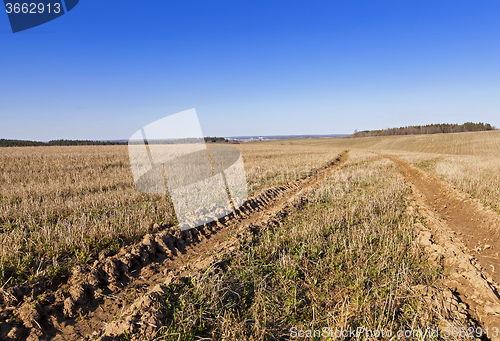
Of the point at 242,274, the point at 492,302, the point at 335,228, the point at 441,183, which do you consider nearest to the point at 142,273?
the point at 242,274

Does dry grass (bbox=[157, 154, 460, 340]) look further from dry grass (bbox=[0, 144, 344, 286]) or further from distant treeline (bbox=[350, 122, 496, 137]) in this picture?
distant treeline (bbox=[350, 122, 496, 137])

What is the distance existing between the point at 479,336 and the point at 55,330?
564cm

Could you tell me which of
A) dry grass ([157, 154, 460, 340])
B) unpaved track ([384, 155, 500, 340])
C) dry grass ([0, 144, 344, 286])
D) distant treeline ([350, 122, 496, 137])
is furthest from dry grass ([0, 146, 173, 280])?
distant treeline ([350, 122, 496, 137])

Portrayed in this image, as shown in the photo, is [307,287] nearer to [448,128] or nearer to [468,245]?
[468,245]

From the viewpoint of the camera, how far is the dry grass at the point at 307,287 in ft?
10.1

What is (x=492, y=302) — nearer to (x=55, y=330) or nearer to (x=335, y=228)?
(x=335, y=228)

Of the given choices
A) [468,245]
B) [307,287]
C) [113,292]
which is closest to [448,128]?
[468,245]

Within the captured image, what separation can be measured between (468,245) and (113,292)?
8.07 meters

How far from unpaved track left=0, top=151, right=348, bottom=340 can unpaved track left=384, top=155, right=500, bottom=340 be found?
410 cm

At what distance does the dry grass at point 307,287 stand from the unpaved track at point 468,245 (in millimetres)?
429

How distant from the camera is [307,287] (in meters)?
Answer: 3.89

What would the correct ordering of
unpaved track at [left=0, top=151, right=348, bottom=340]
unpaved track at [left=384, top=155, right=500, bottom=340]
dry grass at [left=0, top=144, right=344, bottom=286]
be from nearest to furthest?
unpaved track at [left=0, top=151, right=348, bottom=340], unpaved track at [left=384, top=155, right=500, bottom=340], dry grass at [left=0, top=144, right=344, bottom=286]

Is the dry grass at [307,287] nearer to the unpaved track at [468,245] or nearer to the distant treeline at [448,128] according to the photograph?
the unpaved track at [468,245]

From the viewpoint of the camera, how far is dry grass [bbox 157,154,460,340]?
3.08 m
